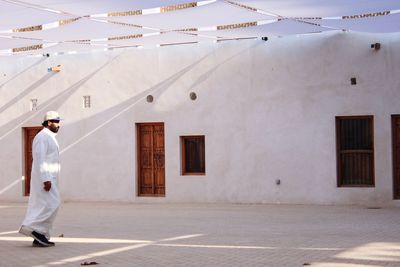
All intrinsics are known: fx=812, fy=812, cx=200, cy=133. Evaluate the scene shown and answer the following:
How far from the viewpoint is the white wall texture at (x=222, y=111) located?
1786cm

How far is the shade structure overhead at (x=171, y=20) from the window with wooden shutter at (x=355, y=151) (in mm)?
2212

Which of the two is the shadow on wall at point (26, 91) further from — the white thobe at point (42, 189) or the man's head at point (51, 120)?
the white thobe at point (42, 189)

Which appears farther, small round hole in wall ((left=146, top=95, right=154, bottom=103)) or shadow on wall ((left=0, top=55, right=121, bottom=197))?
shadow on wall ((left=0, top=55, right=121, bottom=197))

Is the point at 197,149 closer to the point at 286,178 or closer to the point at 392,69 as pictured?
the point at 286,178

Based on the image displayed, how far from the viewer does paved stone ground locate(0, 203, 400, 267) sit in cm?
911

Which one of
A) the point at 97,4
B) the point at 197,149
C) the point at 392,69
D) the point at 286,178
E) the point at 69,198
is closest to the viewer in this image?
the point at 97,4

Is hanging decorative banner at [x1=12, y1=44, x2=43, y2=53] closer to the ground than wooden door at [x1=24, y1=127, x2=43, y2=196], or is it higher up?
higher up

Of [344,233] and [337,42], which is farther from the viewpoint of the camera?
[337,42]

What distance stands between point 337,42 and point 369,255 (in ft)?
31.5

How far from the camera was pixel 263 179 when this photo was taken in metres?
19.0

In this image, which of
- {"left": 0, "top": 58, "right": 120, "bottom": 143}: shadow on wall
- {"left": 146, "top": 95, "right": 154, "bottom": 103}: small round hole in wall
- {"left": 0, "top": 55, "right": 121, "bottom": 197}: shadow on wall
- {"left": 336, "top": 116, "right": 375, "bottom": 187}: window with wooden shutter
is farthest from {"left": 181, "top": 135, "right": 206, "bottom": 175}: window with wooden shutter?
{"left": 0, "top": 55, "right": 121, "bottom": 197}: shadow on wall

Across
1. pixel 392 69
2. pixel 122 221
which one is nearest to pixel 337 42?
pixel 392 69

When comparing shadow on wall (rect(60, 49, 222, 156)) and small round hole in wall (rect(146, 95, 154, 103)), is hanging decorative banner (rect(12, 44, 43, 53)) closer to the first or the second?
→ shadow on wall (rect(60, 49, 222, 156))

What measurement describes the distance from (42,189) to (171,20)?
18.7 ft
